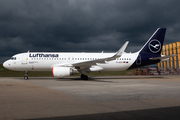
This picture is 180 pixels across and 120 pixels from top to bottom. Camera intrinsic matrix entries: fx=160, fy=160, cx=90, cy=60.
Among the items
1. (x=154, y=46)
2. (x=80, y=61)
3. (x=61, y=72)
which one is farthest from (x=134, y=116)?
(x=154, y=46)

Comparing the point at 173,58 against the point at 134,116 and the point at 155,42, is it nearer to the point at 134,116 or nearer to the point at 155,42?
the point at 155,42

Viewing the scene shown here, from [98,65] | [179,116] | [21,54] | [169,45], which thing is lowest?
[179,116]

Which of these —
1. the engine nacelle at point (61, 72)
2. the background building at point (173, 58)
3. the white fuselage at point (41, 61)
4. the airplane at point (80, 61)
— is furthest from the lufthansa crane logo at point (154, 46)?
the background building at point (173, 58)

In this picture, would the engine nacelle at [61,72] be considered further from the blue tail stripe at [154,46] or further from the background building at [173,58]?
the background building at [173,58]

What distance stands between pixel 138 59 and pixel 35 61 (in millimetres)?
13827

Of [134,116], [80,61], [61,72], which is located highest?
[80,61]

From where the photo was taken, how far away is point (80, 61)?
2100 cm

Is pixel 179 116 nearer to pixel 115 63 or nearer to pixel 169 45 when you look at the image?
pixel 115 63

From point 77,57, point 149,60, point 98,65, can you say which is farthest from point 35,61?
point 149,60

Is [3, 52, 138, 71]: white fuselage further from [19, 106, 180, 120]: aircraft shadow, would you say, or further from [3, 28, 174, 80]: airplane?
[19, 106, 180, 120]: aircraft shadow

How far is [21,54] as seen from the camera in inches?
804

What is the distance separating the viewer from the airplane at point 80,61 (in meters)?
18.4

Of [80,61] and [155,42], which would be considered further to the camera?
[155,42]

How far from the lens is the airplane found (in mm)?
18406
